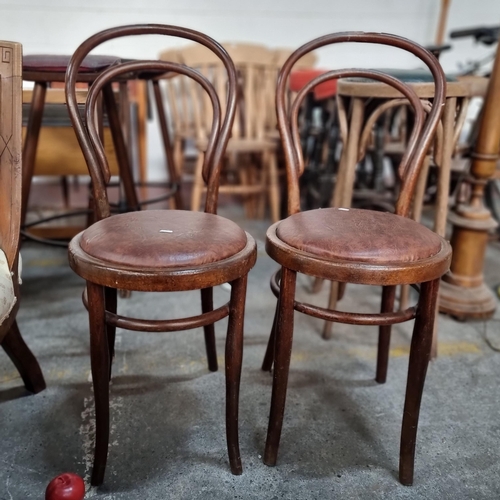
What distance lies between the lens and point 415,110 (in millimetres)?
1180

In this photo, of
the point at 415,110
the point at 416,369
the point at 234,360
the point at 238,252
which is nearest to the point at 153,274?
the point at 238,252

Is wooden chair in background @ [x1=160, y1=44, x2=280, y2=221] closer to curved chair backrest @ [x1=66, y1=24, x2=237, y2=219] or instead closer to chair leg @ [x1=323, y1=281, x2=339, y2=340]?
chair leg @ [x1=323, y1=281, x2=339, y2=340]

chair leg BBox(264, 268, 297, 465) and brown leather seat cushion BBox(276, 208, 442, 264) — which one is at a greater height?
brown leather seat cushion BBox(276, 208, 442, 264)

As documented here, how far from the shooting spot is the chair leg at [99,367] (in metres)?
0.91

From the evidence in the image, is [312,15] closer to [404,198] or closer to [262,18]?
[262,18]

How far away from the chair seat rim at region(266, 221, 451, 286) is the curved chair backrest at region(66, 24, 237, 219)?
13.1 inches

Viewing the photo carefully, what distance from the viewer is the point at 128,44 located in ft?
11.1

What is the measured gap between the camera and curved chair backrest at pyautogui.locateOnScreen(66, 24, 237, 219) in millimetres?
1041

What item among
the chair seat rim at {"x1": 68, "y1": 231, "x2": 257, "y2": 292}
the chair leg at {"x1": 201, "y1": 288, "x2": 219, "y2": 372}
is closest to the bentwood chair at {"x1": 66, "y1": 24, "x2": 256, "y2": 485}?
the chair seat rim at {"x1": 68, "y1": 231, "x2": 257, "y2": 292}

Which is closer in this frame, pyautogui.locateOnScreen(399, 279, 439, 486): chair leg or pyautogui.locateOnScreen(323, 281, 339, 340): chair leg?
pyautogui.locateOnScreen(399, 279, 439, 486): chair leg

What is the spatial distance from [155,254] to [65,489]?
474 mm

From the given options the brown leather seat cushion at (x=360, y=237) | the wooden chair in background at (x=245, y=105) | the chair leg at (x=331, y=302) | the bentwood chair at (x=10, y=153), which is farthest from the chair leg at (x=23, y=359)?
the wooden chair in background at (x=245, y=105)

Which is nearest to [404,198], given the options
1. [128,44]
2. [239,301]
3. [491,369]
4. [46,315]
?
[239,301]

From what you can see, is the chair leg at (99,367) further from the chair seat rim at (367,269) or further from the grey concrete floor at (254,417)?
the chair seat rim at (367,269)
